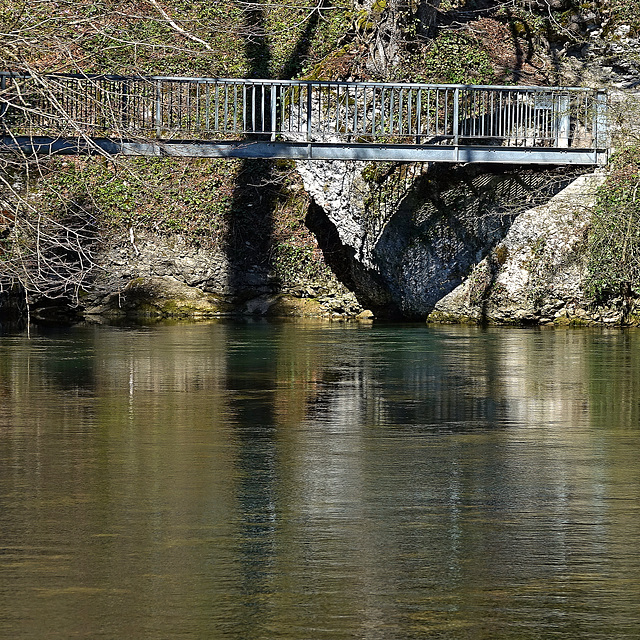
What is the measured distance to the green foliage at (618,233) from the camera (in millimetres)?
21781

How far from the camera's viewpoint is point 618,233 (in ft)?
72.1

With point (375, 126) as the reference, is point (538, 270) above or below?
below

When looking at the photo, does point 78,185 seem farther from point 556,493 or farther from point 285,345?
point 556,493

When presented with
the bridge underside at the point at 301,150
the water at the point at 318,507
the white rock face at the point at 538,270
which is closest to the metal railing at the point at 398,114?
the bridge underside at the point at 301,150

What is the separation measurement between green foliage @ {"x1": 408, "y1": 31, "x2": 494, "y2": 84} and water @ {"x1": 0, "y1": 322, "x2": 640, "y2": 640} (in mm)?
13702

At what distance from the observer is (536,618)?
432 cm

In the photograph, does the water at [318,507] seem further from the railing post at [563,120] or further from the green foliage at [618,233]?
the railing post at [563,120]

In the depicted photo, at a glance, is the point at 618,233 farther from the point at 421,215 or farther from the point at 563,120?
the point at 421,215

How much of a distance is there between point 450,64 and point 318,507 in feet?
67.2

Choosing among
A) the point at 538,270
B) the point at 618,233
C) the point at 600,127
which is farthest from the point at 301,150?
the point at 618,233

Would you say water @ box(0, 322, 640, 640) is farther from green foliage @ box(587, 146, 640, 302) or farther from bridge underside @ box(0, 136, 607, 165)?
green foliage @ box(587, 146, 640, 302)

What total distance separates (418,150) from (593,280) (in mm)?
4501

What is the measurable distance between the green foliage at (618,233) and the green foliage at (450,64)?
433cm

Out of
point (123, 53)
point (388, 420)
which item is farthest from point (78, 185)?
point (388, 420)
